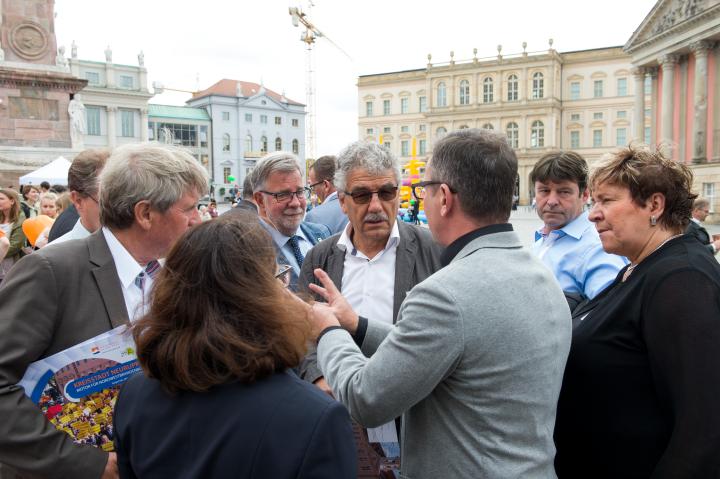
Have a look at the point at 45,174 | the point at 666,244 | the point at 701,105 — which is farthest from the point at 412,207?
the point at 666,244

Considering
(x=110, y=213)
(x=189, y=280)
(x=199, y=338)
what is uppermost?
(x=110, y=213)

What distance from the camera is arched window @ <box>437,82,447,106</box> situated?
229 ft

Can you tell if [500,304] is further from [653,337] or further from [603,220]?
[603,220]

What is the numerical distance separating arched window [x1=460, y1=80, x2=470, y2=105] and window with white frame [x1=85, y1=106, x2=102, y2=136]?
40.9m

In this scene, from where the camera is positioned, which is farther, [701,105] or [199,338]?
[701,105]

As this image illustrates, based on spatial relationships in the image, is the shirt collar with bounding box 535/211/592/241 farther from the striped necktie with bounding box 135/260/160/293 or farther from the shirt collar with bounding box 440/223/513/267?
the striped necktie with bounding box 135/260/160/293

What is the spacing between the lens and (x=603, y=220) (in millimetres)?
2328

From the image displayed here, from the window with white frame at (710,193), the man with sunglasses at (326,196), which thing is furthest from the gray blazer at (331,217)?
the window with white frame at (710,193)

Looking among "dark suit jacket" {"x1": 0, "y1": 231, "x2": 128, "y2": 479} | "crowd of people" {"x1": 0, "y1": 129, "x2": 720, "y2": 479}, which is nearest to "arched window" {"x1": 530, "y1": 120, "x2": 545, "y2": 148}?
"crowd of people" {"x1": 0, "y1": 129, "x2": 720, "y2": 479}

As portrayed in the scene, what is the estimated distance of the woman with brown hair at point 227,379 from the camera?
1320mm

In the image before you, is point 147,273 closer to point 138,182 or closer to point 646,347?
point 138,182

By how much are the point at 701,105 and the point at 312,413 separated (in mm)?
36186

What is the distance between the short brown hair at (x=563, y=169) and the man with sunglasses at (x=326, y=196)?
2.10 m

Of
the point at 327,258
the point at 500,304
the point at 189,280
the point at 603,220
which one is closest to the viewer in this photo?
the point at 189,280
